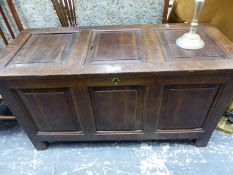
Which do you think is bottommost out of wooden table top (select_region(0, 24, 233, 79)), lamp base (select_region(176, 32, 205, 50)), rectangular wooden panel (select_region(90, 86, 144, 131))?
rectangular wooden panel (select_region(90, 86, 144, 131))

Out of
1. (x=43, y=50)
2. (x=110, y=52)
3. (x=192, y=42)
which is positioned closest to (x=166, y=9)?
(x=192, y=42)

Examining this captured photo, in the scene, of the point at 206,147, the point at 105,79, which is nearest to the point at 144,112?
the point at 105,79

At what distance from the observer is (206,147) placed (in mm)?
1161

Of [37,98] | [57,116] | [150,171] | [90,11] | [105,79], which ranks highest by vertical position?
[90,11]

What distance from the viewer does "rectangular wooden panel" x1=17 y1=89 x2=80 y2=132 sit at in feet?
2.87

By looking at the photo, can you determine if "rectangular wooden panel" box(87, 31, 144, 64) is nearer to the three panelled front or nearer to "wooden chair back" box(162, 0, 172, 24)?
the three panelled front

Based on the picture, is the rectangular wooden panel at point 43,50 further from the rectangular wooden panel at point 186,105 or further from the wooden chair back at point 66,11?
the rectangular wooden panel at point 186,105

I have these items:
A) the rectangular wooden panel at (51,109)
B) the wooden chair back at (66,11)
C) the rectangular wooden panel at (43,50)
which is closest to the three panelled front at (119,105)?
the rectangular wooden panel at (51,109)

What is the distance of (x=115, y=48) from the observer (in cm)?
91

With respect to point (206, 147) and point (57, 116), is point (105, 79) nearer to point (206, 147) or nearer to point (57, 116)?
point (57, 116)

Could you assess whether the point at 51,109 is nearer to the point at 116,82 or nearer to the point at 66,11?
the point at 116,82

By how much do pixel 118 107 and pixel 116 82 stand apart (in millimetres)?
180

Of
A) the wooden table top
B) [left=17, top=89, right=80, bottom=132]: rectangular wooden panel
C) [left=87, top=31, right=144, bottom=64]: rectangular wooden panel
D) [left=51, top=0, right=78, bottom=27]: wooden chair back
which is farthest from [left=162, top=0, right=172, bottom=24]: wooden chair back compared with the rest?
[left=17, top=89, right=80, bottom=132]: rectangular wooden panel

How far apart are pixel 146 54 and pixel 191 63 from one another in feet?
0.65
